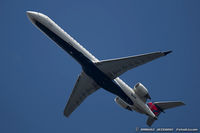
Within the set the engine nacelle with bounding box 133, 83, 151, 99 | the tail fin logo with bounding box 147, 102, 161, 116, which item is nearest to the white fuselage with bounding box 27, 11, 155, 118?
the engine nacelle with bounding box 133, 83, 151, 99

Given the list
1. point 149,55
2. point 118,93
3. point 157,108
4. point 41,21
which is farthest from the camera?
point 157,108

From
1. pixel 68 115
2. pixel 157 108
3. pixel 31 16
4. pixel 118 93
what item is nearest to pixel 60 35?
pixel 31 16

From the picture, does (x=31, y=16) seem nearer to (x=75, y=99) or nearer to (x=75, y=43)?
(x=75, y=43)

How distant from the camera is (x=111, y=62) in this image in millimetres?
29016

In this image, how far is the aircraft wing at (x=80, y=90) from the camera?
3238 cm

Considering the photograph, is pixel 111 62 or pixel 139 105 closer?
pixel 111 62

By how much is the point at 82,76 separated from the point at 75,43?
4390 millimetres

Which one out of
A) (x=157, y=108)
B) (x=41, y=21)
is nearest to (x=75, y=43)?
(x=41, y=21)

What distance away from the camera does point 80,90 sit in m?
33.8

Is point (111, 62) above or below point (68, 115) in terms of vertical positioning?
above

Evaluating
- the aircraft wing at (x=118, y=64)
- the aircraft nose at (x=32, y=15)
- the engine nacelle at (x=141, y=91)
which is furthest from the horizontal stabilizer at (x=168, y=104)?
the aircraft nose at (x=32, y=15)

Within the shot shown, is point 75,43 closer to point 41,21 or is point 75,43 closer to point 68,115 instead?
point 41,21

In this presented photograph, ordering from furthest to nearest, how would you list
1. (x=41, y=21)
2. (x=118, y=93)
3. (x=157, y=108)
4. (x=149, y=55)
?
(x=157, y=108)
(x=118, y=93)
(x=41, y=21)
(x=149, y=55)

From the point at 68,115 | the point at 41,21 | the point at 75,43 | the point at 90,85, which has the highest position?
the point at 41,21
